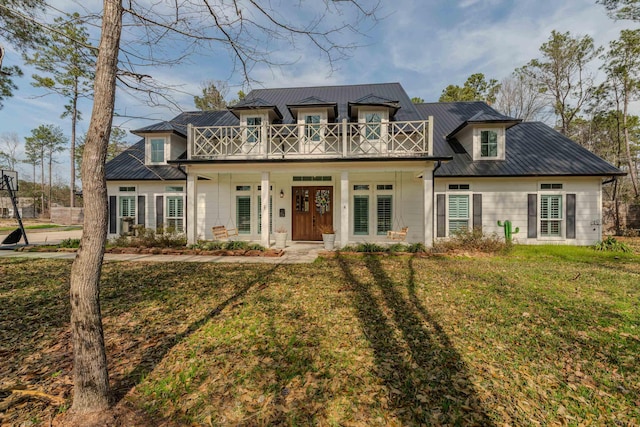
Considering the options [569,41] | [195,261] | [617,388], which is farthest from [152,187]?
[569,41]

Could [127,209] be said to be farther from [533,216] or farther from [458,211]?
[533,216]

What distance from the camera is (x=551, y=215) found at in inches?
436

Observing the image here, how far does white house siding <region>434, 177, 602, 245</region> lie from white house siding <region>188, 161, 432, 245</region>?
1.28 metres

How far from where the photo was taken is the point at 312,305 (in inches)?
191

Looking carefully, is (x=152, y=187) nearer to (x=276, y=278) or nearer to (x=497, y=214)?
(x=276, y=278)

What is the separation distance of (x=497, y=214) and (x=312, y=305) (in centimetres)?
985

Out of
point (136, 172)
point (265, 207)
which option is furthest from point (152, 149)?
point (265, 207)

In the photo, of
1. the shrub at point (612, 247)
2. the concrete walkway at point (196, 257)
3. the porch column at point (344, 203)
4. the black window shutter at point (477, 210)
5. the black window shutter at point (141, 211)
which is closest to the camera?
the concrete walkway at point (196, 257)

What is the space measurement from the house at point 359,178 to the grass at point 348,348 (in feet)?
15.0

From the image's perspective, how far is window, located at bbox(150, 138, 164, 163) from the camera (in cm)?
1294

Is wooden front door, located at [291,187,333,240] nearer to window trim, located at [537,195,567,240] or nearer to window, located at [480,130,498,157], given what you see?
window, located at [480,130,498,157]

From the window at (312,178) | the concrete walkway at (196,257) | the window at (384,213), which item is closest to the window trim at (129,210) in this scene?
the concrete walkway at (196,257)

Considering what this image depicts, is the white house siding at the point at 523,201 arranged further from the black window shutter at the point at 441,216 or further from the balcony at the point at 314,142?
the balcony at the point at 314,142

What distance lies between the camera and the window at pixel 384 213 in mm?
11953
